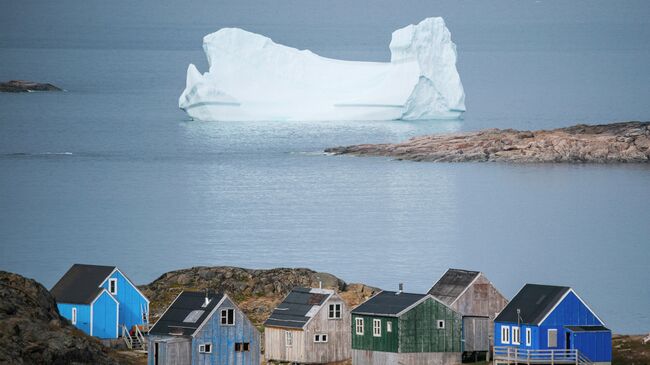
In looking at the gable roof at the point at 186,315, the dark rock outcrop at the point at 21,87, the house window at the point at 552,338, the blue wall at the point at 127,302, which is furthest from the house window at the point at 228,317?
the dark rock outcrop at the point at 21,87

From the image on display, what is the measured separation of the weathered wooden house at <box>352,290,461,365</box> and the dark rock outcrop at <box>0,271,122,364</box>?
5666 millimetres

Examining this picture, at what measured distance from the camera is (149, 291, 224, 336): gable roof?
30797 mm

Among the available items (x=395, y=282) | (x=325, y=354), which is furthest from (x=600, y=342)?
(x=395, y=282)

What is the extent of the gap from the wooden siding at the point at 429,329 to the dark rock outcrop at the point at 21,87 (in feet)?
472

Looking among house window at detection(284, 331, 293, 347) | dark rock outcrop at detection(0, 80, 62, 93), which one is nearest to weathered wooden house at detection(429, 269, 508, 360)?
house window at detection(284, 331, 293, 347)

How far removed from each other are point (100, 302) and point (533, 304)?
31.7 feet

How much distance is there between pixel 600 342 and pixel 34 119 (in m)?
112

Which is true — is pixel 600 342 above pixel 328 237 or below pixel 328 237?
below

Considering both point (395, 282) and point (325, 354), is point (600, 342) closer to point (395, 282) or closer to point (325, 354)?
point (325, 354)

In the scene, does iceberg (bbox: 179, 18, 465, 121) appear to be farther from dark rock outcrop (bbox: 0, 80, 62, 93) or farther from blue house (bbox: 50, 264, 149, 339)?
dark rock outcrop (bbox: 0, 80, 62, 93)

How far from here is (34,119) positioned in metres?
138

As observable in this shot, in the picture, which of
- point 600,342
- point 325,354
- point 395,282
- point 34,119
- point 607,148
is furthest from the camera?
point 34,119

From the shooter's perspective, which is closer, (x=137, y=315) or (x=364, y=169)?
(x=137, y=315)

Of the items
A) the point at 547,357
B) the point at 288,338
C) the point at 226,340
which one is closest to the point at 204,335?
the point at 226,340
